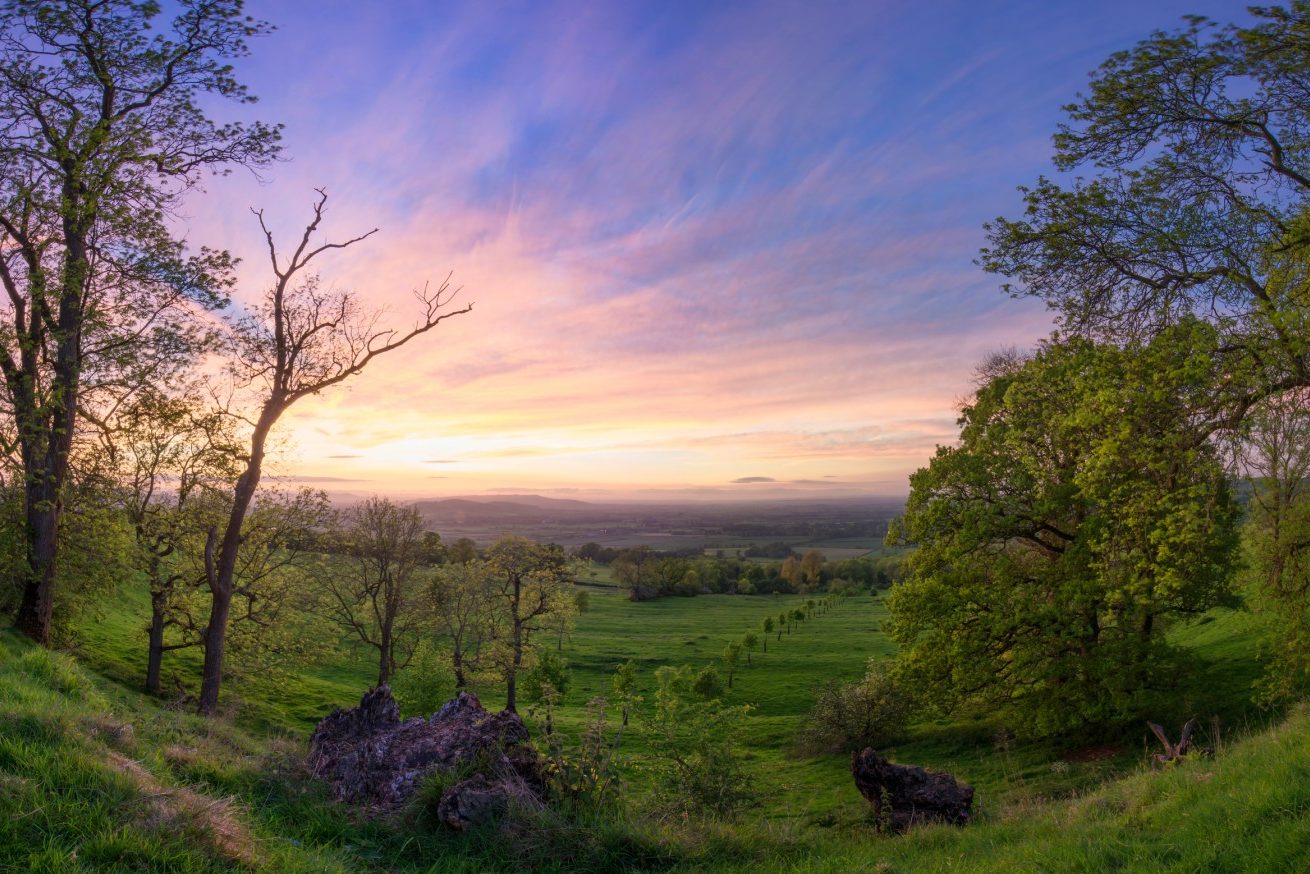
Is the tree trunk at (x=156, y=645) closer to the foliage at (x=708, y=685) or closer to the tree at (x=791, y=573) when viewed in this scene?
the foliage at (x=708, y=685)

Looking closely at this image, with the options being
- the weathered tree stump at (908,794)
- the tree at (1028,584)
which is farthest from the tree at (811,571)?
the weathered tree stump at (908,794)

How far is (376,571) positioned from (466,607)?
7922mm

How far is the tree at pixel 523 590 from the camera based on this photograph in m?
44.9

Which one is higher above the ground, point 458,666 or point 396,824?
point 396,824

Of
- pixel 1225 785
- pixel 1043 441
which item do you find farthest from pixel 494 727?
pixel 1043 441

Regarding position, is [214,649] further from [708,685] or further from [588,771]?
[708,685]

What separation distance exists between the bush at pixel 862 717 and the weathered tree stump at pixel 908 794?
19773mm

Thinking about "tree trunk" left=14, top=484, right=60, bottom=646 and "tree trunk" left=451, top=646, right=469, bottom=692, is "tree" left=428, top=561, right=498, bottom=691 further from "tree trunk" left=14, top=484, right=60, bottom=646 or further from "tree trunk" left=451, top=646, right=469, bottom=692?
"tree trunk" left=14, top=484, right=60, bottom=646

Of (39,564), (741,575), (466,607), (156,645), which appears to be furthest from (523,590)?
(741,575)

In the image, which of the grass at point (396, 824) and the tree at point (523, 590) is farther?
the tree at point (523, 590)

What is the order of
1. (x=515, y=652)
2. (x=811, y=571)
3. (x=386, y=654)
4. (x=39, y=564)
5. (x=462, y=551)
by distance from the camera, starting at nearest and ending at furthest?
(x=39, y=564)
(x=386, y=654)
(x=515, y=652)
(x=462, y=551)
(x=811, y=571)

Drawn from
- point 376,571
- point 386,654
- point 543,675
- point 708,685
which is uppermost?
point 376,571

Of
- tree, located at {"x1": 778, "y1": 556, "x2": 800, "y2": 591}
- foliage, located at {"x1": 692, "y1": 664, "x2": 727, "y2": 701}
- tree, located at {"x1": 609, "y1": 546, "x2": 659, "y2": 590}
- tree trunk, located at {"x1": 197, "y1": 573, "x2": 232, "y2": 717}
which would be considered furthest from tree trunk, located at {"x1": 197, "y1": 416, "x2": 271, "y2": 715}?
tree, located at {"x1": 778, "y1": 556, "x2": 800, "y2": 591}

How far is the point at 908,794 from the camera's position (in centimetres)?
1130
